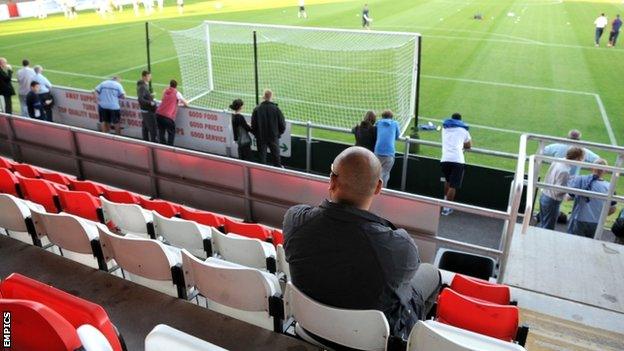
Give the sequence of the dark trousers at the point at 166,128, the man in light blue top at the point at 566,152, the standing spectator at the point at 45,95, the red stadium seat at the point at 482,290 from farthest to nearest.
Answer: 1. the standing spectator at the point at 45,95
2. the dark trousers at the point at 166,128
3. the man in light blue top at the point at 566,152
4. the red stadium seat at the point at 482,290

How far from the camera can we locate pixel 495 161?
1055cm

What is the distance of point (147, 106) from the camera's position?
1011 centimetres

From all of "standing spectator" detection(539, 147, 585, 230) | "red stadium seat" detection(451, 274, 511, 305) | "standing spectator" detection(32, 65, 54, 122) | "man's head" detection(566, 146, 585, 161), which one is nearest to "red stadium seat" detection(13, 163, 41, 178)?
"standing spectator" detection(32, 65, 54, 122)

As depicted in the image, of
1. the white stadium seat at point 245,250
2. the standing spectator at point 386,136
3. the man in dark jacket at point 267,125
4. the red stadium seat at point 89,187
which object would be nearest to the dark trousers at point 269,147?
the man in dark jacket at point 267,125

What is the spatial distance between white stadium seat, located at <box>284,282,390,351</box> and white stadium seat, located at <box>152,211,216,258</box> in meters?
1.90

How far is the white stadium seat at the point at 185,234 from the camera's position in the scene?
4.66m

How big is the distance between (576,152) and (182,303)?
5329 mm

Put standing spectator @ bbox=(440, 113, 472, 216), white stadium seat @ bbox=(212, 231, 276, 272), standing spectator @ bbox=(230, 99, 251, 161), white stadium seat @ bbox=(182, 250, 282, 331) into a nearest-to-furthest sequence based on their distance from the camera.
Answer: white stadium seat @ bbox=(182, 250, 282, 331) → white stadium seat @ bbox=(212, 231, 276, 272) → standing spectator @ bbox=(440, 113, 472, 216) → standing spectator @ bbox=(230, 99, 251, 161)

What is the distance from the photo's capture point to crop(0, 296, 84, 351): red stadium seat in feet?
7.41

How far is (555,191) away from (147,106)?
7.52m

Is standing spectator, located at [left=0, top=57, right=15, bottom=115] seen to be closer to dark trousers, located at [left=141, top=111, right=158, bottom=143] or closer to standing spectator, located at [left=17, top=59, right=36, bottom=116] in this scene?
standing spectator, located at [left=17, top=59, right=36, bottom=116]

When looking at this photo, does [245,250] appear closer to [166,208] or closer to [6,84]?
[166,208]

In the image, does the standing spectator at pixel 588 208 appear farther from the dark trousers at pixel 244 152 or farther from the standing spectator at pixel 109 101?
the standing spectator at pixel 109 101

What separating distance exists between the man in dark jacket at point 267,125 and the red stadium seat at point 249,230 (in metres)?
3.65
